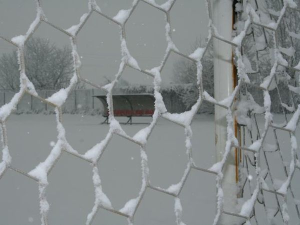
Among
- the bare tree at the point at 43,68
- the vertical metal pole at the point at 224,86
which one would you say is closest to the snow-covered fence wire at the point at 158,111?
the vertical metal pole at the point at 224,86

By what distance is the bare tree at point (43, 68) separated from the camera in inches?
552

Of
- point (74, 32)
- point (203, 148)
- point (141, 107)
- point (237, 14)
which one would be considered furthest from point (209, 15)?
point (141, 107)

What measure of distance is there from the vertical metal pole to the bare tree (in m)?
12.7

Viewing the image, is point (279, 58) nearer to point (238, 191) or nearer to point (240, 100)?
point (240, 100)

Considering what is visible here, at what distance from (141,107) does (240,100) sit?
275 inches

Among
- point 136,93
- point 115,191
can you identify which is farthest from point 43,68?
point 115,191

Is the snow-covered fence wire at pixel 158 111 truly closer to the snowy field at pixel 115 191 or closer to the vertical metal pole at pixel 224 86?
the vertical metal pole at pixel 224 86

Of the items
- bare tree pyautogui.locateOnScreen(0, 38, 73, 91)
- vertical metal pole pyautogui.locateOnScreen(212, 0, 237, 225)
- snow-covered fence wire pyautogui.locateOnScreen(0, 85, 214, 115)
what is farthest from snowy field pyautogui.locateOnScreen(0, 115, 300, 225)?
bare tree pyautogui.locateOnScreen(0, 38, 73, 91)

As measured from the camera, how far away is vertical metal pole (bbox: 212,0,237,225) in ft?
2.37

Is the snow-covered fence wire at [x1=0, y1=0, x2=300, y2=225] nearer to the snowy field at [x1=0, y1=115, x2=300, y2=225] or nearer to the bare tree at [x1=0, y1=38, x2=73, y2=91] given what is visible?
the snowy field at [x1=0, y1=115, x2=300, y2=225]

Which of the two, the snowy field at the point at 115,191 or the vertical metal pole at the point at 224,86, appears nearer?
the vertical metal pole at the point at 224,86

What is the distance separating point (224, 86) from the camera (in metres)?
0.74

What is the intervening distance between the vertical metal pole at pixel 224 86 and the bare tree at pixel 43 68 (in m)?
12.7

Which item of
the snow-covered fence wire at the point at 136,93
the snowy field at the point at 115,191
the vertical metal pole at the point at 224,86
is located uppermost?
the vertical metal pole at the point at 224,86
